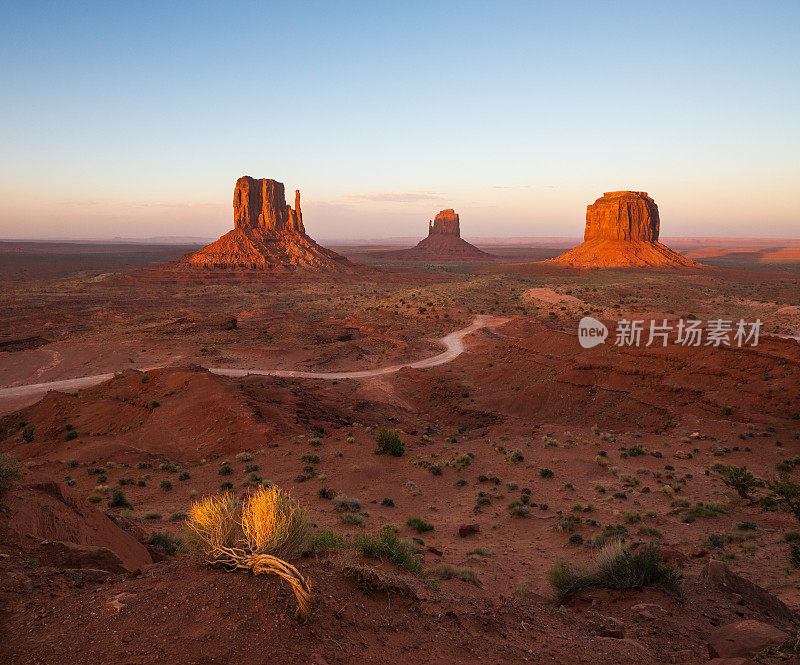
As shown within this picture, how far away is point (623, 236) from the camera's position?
346 ft

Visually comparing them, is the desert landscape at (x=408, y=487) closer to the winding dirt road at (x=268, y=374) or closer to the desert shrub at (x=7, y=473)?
the desert shrub at (x=7, y=473)

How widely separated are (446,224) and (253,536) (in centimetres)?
19641

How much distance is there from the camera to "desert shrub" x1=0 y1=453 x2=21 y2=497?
8.02 m

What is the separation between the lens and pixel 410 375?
3155 cm

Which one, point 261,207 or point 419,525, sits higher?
point 261,207

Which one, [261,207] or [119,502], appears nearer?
[119,502]

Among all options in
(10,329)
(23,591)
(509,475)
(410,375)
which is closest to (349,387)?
(410,375)

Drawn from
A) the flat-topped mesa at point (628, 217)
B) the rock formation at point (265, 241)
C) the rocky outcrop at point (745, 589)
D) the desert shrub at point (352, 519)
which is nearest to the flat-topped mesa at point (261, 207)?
the rock formation at point (265, 241)

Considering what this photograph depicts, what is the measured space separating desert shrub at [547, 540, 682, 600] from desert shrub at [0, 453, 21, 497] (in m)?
9.78

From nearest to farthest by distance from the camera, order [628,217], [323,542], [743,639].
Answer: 1. [743,639]
2. [323,542]
3. [628,217]

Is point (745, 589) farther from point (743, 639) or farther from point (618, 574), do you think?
point (743, 639)

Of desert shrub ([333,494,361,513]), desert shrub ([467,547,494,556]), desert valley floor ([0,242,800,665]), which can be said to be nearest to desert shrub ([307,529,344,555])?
desert valley floor ([0,242,800,665])

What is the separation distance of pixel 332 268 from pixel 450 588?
10159cm

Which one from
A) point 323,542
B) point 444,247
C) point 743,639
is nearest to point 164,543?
point 323,542
